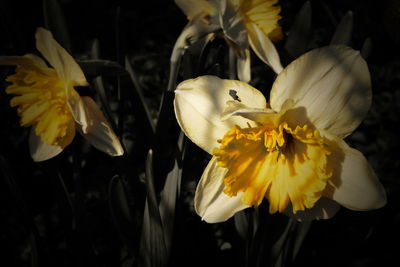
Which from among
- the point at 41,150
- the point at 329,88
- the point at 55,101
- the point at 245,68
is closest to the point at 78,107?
the point at 55,101

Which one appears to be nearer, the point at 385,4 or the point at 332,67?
the point at 332,67

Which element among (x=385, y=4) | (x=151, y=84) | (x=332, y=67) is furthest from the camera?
(x=385, y=4)

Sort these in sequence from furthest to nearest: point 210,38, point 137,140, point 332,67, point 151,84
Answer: point 151,84 → point 137,140 → point 210,38 → point 332,67

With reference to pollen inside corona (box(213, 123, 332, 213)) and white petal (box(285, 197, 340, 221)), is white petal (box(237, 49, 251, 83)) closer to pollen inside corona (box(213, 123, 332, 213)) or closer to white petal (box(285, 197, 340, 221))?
pollen inside corona (box(213, 123, 332, 213))

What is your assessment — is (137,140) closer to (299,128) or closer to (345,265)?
(299,128)

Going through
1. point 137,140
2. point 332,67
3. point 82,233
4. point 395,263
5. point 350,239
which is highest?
point 332,67

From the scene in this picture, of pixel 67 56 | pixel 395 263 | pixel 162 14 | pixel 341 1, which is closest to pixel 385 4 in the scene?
pixel 341 1

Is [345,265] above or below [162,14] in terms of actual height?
below

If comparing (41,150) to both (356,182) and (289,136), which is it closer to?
(289,136)

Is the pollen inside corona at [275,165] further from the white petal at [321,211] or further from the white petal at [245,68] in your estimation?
the white petal at [245,68]
